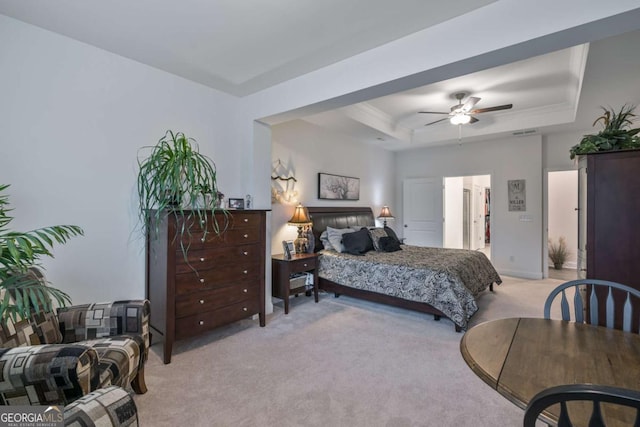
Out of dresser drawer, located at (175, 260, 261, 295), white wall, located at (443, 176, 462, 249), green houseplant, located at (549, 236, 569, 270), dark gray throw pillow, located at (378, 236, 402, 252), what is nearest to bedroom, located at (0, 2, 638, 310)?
dresser drawer, located at (175, 260, 261, 295)

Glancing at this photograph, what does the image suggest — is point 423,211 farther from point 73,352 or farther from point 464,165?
point 73,352

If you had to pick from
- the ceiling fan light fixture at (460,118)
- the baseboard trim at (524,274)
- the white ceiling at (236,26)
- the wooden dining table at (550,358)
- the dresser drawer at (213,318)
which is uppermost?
the white ceiling at (236,26)

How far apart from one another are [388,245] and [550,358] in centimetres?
349

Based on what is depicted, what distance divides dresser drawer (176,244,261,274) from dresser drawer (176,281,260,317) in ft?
0.77

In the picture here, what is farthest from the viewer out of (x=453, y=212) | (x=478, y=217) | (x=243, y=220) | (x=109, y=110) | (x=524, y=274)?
(x=478, y=217)

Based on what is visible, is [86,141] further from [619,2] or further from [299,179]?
[619,2]

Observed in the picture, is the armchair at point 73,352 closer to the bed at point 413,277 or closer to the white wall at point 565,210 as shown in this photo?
the bed at point 413,277

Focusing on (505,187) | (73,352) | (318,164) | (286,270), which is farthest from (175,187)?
(505,187)

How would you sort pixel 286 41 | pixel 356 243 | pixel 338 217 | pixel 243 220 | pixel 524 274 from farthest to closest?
pixel 524 274, pixel 338 217, pixel 356 243, pixel 243 220, pixel 286 41

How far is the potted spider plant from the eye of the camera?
2.54 m

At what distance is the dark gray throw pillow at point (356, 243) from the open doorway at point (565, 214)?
456 centimetres

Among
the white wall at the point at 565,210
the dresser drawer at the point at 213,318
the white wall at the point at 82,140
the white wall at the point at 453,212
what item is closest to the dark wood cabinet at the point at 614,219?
the dresser drawer at the point at 213,318

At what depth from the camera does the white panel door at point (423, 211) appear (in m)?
6.57

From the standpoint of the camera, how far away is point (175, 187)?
2537mm
